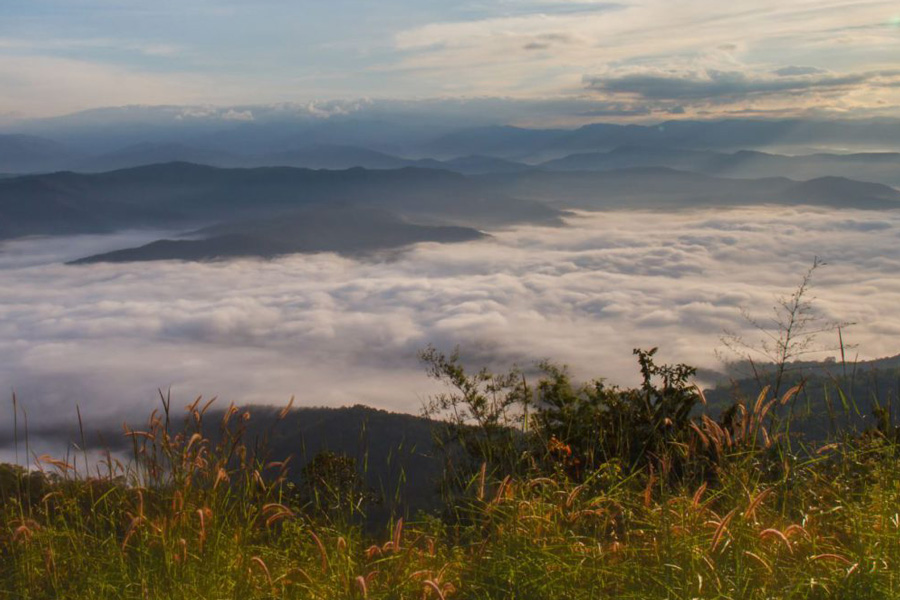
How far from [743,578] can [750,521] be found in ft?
2.68

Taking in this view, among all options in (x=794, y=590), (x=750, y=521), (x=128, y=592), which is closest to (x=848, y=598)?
(x=794, y=590)

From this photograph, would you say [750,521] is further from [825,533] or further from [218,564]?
[218,564]

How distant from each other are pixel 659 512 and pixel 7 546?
4448mm

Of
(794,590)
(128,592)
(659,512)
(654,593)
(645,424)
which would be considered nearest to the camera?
(794,590)

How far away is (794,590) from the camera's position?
3.72m

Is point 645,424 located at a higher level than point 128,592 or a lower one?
lower

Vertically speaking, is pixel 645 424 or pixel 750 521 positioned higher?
pixel 750 521

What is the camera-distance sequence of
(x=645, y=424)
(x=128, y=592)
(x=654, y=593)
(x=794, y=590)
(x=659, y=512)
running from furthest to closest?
(x=645, y=424)
(x=659, y=512)
(x=128, y=592)
(x=654, y=593)
(x=794, y=590)

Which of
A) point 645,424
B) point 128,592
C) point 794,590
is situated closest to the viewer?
point 794,590

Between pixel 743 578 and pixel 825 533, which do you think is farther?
pixel 825 533

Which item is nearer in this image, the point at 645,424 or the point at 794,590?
the point at 794,590

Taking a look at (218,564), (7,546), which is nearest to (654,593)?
(218,564)

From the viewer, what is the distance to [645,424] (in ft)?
28.2

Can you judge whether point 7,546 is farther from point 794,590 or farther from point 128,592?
point 794,590
